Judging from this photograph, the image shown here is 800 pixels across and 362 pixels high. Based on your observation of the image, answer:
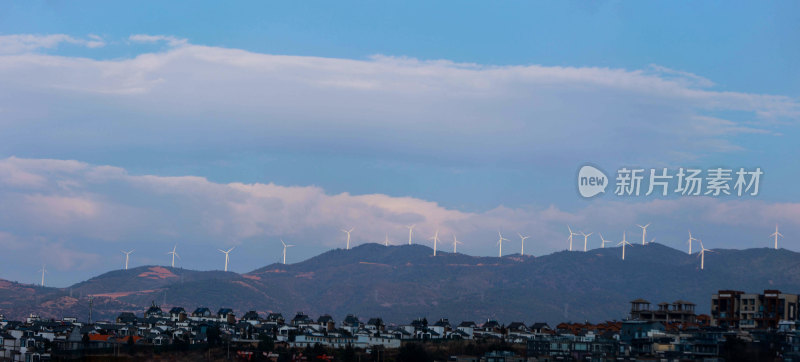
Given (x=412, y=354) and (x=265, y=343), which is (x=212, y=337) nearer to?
(x=265, y=343)

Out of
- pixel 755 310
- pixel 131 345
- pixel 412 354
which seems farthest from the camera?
pixel 755 310

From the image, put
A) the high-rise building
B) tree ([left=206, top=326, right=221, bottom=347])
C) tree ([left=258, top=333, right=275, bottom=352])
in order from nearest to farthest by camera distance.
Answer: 1. tree ([left=258, top=333, right=275, bottom=352])
2. tree ([left=206, top=326, right=221, bottom=347])
3. the high-rise building

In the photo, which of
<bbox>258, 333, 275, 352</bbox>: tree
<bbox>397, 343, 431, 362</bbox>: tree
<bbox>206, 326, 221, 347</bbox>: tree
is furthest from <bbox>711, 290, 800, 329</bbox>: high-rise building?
<bbox>206, 326, 221, 347</bbox>: tree

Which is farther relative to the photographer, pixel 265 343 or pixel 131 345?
pixel 265 343

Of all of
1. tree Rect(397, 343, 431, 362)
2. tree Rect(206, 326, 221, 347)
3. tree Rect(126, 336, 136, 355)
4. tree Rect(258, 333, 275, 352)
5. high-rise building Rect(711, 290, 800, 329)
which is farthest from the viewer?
high-rise building Rect(711, 290, 800, 329)

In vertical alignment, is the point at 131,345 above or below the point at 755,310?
below

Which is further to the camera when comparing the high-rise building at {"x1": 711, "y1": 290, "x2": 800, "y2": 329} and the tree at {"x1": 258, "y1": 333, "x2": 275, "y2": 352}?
the high-rise building at {"x1": 711, "y1": 290, "x2": 800, "y2": 329}

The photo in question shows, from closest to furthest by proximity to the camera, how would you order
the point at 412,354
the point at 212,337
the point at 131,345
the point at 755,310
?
the point at 412,354, the point at 131,345, the point at 212,337, the point at 755,310

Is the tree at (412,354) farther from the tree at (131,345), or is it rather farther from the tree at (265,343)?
the tree at (131,345)

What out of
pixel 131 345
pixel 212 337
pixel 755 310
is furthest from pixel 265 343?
pixel 755 310

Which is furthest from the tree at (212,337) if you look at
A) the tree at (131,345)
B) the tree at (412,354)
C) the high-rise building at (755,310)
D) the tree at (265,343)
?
the high-rise building at (755,310)

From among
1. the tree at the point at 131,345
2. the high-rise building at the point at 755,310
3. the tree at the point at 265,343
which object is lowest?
the tree at the point at 131,345

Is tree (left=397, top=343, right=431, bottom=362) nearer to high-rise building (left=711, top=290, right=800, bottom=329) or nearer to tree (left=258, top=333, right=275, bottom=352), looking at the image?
tree (left=258, top=333, right=275, bottom=352)

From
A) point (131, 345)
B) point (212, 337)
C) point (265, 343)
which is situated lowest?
point (131, 345)
